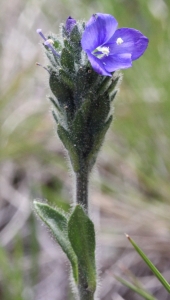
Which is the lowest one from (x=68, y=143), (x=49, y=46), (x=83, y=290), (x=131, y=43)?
(x=83, y=290)

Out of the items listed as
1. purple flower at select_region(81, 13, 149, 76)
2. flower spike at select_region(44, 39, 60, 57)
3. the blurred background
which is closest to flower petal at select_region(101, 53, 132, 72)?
purple flower at select_region(81, 13, 149, 76)

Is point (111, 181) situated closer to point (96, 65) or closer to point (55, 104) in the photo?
point (55, 104)

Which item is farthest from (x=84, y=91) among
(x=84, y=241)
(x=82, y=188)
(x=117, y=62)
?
(x=84, y=241)

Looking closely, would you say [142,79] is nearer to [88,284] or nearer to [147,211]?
[147,211]

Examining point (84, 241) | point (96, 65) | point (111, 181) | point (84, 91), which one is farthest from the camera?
point (111, 181)

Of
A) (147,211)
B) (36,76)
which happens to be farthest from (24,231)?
(36,76)

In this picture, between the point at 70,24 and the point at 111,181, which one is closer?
the point at 70,24

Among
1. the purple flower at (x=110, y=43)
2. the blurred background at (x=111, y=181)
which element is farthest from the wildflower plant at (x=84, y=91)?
the blurred background at (x=111, y=181)
